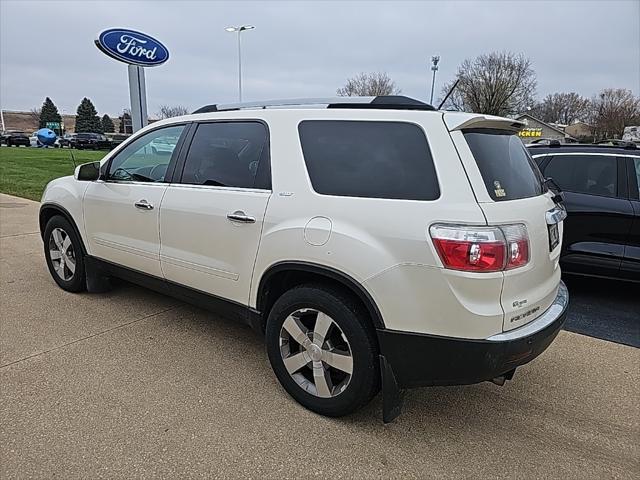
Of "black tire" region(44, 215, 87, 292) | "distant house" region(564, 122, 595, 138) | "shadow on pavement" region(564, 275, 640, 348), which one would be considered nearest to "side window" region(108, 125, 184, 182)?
"black tire" region(44, 215, 87, 292)

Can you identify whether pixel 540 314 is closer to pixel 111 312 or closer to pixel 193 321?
pixel 193 321

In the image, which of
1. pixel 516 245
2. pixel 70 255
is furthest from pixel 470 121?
pixel 70 255

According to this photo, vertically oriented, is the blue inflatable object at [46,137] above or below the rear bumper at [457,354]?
above

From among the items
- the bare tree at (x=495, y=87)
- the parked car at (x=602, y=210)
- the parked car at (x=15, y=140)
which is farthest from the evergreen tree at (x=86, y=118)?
the parked car at (x=602, y=210)

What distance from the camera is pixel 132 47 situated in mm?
9555

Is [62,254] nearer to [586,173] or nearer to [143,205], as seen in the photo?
[143,205]

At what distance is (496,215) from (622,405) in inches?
69.0

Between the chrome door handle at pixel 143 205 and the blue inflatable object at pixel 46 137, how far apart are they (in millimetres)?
37364

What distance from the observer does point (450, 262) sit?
212 cm

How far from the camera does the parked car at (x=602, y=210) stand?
15.0 feet

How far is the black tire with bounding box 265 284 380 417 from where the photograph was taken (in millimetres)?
2398

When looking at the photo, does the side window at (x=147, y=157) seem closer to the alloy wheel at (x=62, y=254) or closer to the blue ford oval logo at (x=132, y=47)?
the alloy wheel at (x=62, y=254)

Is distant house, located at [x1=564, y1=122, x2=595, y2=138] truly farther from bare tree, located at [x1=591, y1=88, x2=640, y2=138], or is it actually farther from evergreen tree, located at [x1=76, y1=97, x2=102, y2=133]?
evergreen tree, located at [x1=76, y1=97, x2=102, y2=133]

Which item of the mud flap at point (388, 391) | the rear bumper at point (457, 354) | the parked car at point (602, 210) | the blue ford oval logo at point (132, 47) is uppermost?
the blue ford oval logo at point (132, 47)
